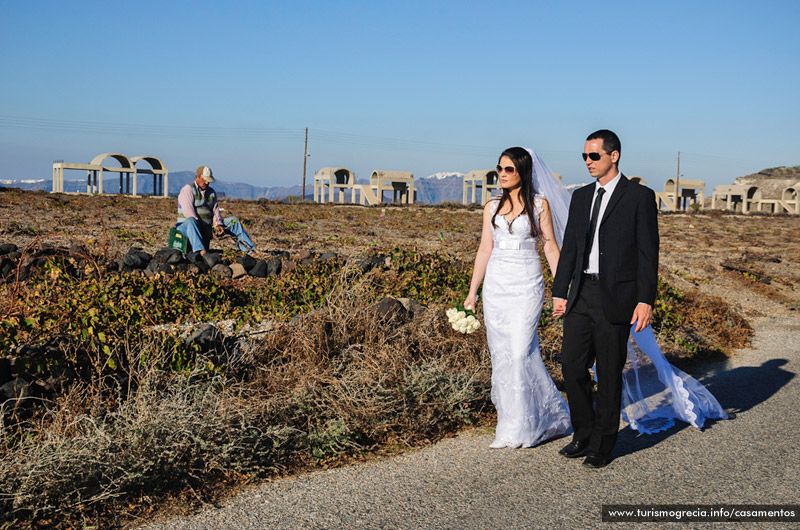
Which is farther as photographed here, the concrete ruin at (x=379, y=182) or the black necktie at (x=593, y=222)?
the concrete ruin at (x=379, y=182)

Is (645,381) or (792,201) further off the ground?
(792,201)

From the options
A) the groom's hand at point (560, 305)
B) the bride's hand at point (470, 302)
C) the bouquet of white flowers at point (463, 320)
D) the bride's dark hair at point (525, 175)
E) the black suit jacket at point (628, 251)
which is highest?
the bride's dark hair at point (525, 175)

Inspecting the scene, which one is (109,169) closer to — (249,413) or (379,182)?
(379,182)

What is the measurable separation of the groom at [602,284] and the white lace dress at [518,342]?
0.22 m

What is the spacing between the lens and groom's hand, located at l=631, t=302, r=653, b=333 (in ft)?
13.8

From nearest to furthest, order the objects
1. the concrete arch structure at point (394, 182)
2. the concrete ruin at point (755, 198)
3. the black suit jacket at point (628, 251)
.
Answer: the black suit jacket at point (628, 251)
the concrete arch structure at point (394, 182)
the concrete ruin at point (755, 198)

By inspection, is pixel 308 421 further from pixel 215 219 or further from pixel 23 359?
pixel 215 219

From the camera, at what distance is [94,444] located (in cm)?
370

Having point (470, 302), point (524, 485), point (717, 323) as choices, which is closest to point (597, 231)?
point (470, 302)

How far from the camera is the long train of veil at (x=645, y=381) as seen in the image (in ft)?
16.2

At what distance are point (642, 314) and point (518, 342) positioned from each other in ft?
2.73

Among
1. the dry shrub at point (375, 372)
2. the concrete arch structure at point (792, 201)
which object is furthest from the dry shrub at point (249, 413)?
the concrete arch structure at point (792, 201)

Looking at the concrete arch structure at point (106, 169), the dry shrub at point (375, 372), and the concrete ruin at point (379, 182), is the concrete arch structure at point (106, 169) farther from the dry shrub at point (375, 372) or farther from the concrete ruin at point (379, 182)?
the dry shrub at point (375, 372)

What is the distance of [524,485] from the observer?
12.8ft
